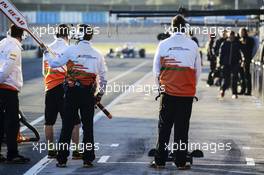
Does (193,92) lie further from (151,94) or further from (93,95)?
(151,94)

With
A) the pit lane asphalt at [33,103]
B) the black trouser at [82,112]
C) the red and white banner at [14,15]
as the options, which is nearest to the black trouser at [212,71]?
the pit lane asphalt at [33,103]

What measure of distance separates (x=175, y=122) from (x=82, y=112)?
1225 mm

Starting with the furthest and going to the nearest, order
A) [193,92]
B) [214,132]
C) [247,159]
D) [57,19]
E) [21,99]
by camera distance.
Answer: [57,19], [21,99], [214,132], [247,159], [193,92]

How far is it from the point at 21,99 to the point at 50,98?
11.8m

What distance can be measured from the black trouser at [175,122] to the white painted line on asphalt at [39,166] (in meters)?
1.50

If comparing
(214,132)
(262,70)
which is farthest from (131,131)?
(262,70)

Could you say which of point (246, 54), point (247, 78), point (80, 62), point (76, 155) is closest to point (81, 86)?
point (80, 62)

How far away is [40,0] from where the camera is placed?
391ft

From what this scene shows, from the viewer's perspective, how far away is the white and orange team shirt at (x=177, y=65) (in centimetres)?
1098

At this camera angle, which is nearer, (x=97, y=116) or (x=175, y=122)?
(x=175, y=122)

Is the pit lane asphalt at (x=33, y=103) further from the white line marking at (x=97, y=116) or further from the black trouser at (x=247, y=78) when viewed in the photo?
the black trouser at (x=247, y=78)

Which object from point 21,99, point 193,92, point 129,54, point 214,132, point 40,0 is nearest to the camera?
point 193,92

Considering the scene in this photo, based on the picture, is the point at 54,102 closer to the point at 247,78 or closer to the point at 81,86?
the point at 81,86

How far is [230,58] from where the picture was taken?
22.7 m
